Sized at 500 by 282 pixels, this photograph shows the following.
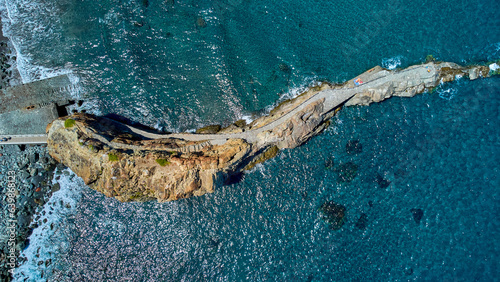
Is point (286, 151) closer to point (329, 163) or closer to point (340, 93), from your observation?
point (329, 163)

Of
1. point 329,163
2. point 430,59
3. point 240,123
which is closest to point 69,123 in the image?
point 240,123

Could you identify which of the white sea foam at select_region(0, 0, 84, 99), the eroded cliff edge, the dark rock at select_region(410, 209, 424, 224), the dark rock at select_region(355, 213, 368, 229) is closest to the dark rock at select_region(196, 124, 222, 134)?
the eroded cliff edge

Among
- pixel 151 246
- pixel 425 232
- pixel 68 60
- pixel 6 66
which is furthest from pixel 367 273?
pixel 6 66

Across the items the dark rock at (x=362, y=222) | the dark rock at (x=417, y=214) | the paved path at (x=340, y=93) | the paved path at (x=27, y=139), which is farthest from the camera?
the paved path at (x=27, y=139)

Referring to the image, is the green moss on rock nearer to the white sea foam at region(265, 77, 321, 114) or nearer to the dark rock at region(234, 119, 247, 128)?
the dark rock at region(234, 119, 247, 128)

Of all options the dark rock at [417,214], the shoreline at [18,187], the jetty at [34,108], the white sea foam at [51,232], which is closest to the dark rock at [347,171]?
the dark rock at [417,214]

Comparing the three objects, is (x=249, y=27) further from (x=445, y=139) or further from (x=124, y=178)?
(x=445, y=139)

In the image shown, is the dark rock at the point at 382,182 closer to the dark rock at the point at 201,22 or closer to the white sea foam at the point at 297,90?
the white sea foam at the point at 297,90
